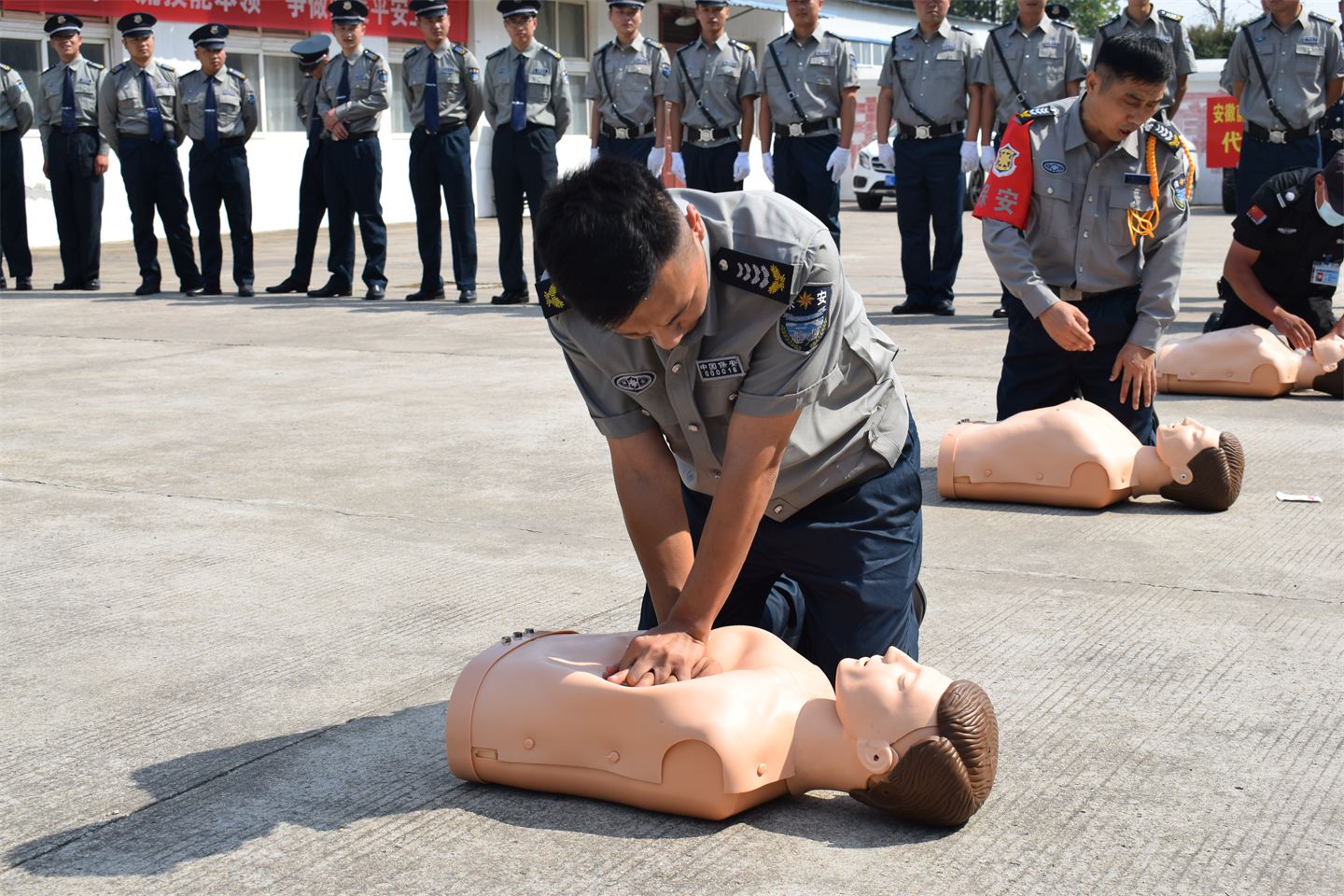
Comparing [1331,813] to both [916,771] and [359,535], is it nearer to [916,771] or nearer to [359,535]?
[916,771]

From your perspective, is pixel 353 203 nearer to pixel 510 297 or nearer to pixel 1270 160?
pixel 510 297

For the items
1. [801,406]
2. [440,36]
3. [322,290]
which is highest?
[440,36]

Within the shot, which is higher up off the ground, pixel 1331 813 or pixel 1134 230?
pixel 1134 230

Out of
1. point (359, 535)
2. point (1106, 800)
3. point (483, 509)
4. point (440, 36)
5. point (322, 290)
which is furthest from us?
point (322, 290)

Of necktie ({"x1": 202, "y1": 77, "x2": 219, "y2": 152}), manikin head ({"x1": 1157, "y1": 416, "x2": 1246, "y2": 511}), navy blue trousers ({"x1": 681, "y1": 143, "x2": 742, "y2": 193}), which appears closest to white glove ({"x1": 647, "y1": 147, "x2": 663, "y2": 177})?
navy blue trousers ({"x1": 681, "y1": 143, "x2": 742, "y2": 193})

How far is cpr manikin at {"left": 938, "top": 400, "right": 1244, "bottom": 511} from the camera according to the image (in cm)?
410

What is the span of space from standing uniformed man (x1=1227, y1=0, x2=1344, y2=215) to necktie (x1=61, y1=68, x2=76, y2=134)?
8.50 metres

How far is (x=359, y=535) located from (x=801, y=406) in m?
1.98

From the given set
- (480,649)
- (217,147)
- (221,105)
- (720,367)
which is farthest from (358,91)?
(720,367)

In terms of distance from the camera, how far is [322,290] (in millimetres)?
10742

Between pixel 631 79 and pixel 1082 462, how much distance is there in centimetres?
651

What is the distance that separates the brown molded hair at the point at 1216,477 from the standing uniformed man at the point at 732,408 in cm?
166

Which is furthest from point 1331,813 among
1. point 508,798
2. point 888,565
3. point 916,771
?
point 508,798

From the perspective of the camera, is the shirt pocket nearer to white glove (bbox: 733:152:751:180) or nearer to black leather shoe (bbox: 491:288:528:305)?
white glove (bbox: 733:152:751:180)
